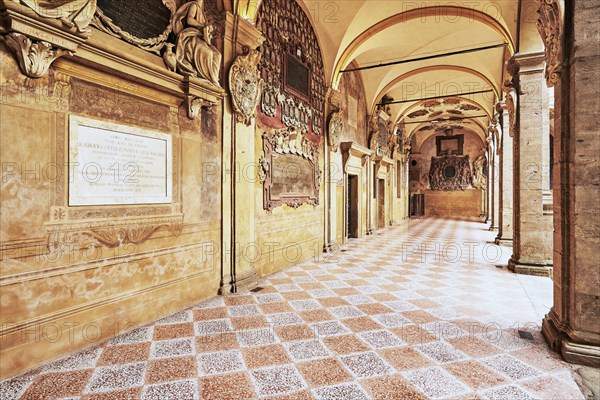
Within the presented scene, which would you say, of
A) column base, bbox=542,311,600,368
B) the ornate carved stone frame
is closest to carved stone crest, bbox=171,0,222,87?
the ornate carved stone frame

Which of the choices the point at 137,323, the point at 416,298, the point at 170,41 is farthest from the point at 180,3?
the point at 416,298

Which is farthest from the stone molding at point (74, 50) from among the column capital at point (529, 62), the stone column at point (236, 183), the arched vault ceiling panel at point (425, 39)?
the arched vault ceiling panel at point (425, 39)

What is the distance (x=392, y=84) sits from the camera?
1234 centimetres

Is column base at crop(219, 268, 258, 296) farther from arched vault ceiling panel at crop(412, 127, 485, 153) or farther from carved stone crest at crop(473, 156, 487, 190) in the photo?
arched vault ceiling panel at crop(412, 127, 485, 153)

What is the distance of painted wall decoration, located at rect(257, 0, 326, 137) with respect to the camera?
19.4 feet

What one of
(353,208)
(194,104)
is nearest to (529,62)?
(194,104)

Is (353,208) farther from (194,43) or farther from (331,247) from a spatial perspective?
(194,43)

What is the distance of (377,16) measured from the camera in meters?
7.80

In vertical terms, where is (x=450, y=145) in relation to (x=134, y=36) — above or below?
above

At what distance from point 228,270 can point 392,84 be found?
10618 millimetres

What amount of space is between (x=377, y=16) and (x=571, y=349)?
7.86 metres

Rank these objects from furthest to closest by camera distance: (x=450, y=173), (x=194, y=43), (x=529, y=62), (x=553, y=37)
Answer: (x=450, y=173) → (x=529, y=62) → (x=194, y=43) → (x=553, y=37)

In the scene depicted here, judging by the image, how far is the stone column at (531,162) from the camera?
6.13 m

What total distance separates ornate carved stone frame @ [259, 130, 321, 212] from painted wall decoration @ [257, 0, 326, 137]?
24 centimetres
